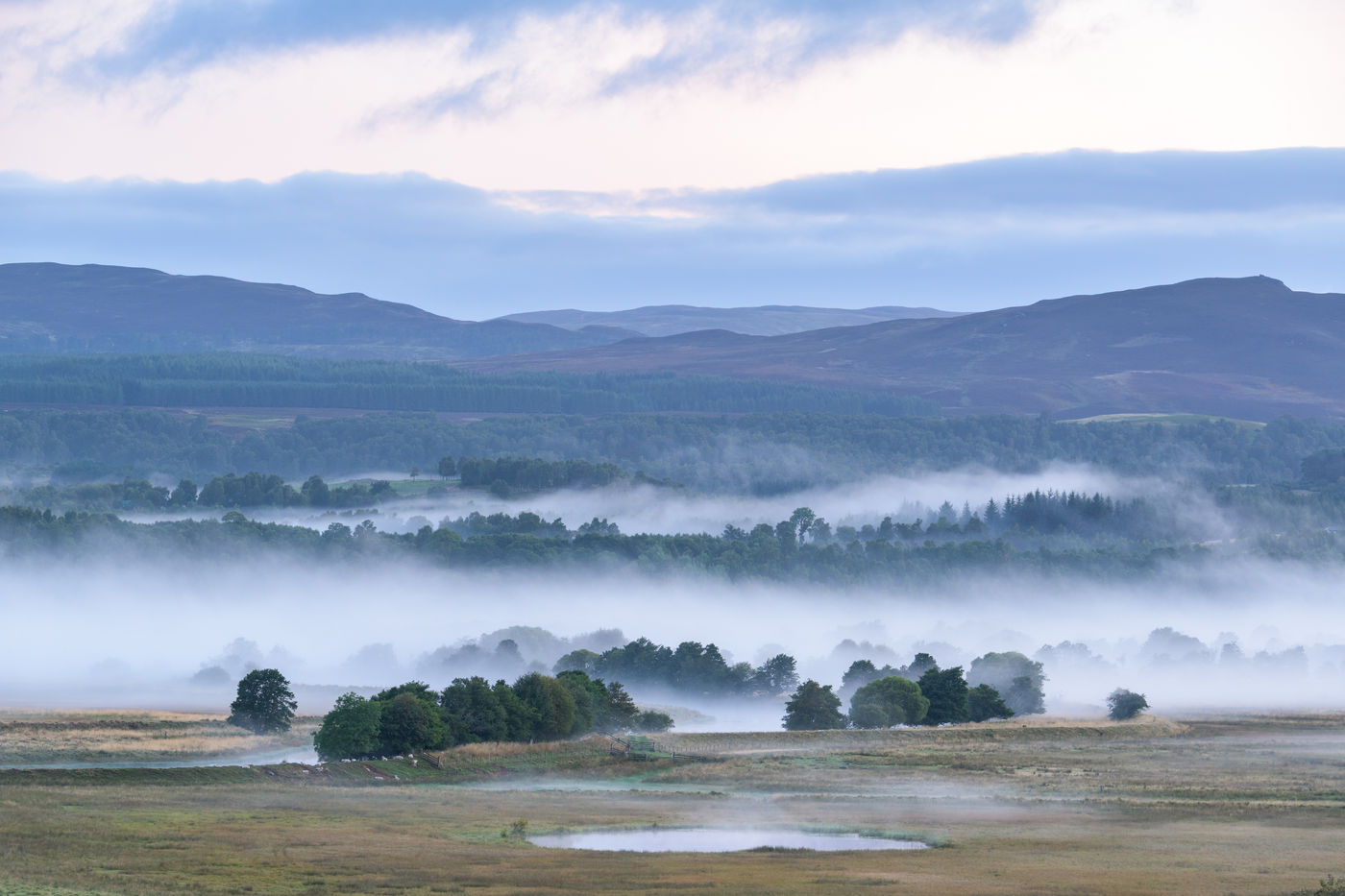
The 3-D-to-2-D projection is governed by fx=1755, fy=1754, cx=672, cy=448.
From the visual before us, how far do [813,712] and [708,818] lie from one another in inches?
2558

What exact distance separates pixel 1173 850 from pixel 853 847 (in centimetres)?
1376

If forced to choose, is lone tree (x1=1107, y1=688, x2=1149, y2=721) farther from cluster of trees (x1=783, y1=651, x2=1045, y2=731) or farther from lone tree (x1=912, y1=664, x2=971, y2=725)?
lone tree (x1=912, y1=664, x2=971, y2=725)

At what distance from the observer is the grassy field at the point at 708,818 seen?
63.9 metres

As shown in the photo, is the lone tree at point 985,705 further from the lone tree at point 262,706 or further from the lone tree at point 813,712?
the lone tree at point 262,706

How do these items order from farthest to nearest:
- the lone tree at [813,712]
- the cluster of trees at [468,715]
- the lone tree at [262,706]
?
the lone tree at [813,712], the lone tree at [262,706], the cluster of trees at [468,715]

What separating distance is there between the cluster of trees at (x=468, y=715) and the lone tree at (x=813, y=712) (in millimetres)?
17043

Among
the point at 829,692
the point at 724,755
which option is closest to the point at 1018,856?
the point at 724,755

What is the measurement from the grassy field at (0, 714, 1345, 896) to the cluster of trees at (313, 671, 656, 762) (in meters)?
2.57

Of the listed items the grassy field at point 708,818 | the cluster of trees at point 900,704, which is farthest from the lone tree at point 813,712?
the grassy field at point 708,818

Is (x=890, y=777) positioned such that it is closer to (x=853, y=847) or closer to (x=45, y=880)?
(x=853, y=847)

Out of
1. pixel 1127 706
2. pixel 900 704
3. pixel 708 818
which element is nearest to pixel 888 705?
pixel 900 704

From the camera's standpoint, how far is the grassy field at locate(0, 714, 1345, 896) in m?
63.9

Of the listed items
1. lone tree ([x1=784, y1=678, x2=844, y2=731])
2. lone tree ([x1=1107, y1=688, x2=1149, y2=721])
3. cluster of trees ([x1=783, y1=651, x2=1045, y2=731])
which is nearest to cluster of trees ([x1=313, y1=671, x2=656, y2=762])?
lone tree ([x1=784, y1=678, x2=844, y2=731])

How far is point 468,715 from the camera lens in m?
118
